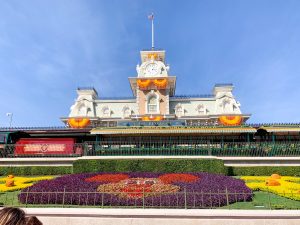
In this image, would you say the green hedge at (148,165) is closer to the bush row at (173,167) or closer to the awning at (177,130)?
the bush row at (173,167)

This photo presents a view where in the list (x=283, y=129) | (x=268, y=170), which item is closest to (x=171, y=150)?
(x=268, y=170)

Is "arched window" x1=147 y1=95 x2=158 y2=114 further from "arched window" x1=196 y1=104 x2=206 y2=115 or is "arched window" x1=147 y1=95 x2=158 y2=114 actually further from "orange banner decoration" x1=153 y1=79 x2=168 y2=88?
"arched window" x1=196 y1=104 x2=206 y2=115

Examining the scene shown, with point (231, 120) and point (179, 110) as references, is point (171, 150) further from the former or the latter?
point (179, 110)

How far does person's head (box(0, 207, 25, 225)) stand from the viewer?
172cm

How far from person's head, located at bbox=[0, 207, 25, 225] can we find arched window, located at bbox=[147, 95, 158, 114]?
140 ft

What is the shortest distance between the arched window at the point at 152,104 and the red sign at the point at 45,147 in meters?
23.3

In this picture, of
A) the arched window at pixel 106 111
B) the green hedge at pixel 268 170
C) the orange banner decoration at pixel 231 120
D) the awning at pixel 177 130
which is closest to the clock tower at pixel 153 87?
the arched window at pixel 106 111

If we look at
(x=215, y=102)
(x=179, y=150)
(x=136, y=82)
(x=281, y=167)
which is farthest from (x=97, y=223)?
(x=215, y=102)

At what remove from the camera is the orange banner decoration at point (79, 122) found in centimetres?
4472

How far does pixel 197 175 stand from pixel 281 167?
7243 mm

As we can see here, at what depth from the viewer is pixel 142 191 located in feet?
41.6

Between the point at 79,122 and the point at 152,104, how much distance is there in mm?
12477

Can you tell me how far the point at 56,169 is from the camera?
21.5 meters

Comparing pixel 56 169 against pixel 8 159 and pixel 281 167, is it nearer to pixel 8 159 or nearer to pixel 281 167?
pixel 8 159
